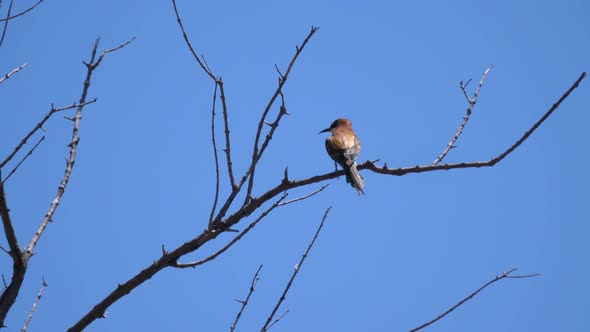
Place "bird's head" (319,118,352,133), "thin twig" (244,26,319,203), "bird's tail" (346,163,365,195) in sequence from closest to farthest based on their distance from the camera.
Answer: "thin twig" (244,26,319,203) < "bird's tail" (346,163,365,195) < "bird's head" (319,118,352,133)

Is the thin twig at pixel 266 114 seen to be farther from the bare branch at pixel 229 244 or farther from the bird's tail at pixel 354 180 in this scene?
the bird's tail at pixel 354 180

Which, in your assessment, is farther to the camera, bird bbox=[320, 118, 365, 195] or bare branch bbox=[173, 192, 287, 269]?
bird bbox=[320, 118, 365, 195]

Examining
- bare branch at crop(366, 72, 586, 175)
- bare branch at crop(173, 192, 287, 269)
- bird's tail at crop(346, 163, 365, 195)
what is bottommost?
bare branch at crop(173, 192, 287, 269)

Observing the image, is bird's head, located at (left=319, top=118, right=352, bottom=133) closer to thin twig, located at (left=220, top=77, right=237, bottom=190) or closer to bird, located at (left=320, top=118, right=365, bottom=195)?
bird, located at (left=320, top=118, right=365, bottom=195)

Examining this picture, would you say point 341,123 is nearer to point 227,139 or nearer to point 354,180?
point 354,180

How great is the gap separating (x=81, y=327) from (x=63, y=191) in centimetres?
57

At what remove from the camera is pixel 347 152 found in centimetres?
573

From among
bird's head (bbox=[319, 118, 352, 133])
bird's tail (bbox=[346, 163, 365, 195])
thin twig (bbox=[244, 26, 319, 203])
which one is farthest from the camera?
bird's head (bbox=[319, 118, 352, 133])

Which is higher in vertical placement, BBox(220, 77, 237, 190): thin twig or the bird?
the bird

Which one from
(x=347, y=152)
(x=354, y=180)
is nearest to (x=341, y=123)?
(x=347, y=152)

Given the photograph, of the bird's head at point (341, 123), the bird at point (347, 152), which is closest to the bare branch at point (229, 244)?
the bird at point (347, 152)

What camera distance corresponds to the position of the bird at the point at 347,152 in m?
5.05

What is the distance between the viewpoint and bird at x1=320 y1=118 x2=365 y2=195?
5.05 m

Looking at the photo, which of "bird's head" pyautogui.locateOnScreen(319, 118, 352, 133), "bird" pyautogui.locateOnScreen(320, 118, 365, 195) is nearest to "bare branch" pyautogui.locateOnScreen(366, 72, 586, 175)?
"bird" pyautogui.locateOnScreen(320, 118, 365, 195)
